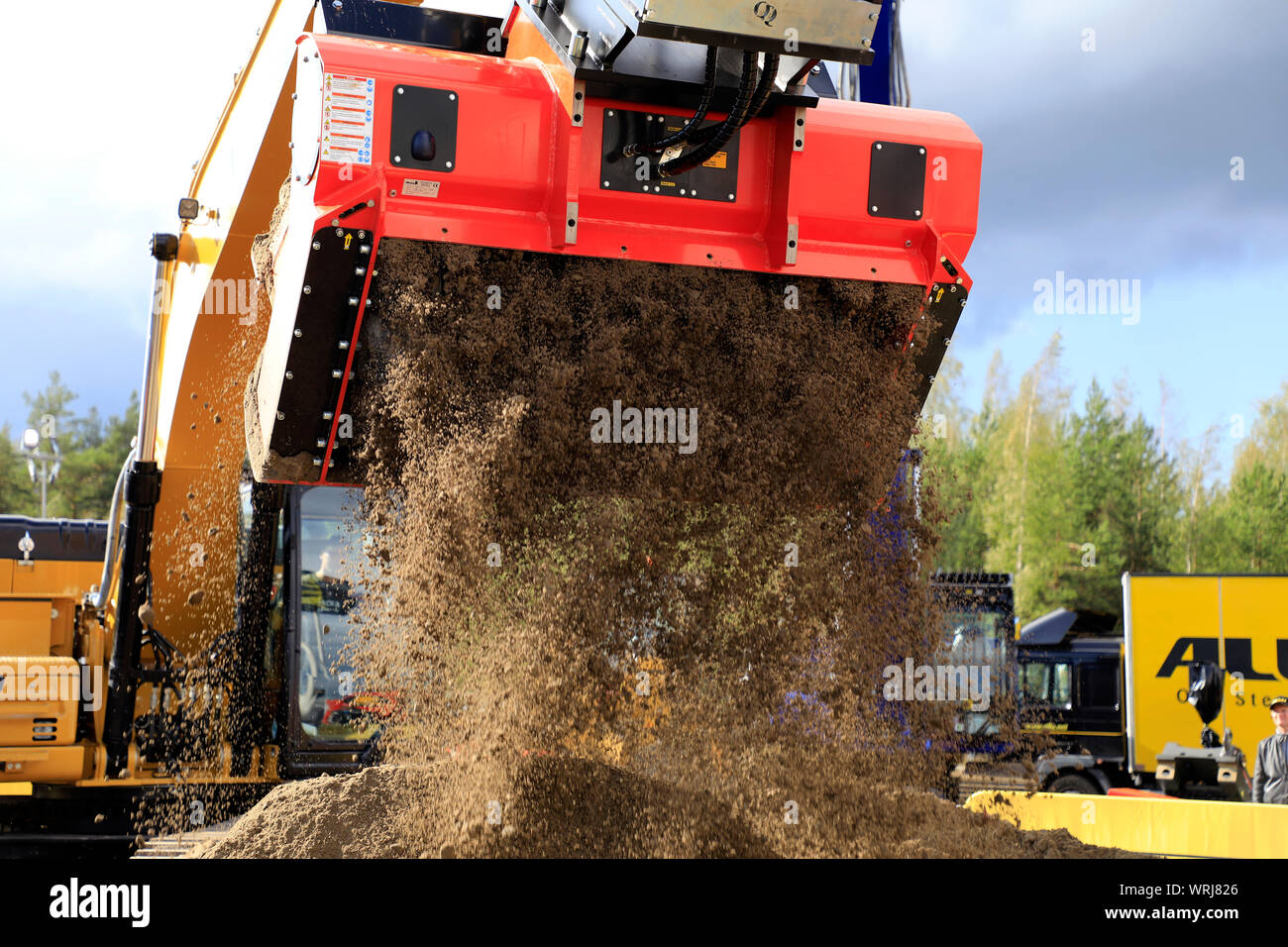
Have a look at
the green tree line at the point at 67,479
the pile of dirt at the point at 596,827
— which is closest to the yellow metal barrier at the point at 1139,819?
the pile of dirt at the point at 596,827

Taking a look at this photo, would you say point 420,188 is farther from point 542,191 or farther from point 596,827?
point 596,827

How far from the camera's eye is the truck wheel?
12502 mm

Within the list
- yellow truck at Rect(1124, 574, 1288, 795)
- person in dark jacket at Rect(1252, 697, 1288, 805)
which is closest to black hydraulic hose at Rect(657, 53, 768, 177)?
person in dark jacket at Rect(1252, 697, 1288, 805)

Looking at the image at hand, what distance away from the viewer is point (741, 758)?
3195 mm

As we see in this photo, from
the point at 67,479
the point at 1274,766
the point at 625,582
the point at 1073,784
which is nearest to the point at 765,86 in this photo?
the point at 625,582

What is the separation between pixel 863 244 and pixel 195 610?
3414 millimetres

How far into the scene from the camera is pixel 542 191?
329 cm

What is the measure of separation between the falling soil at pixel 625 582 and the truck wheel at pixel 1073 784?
9.83m

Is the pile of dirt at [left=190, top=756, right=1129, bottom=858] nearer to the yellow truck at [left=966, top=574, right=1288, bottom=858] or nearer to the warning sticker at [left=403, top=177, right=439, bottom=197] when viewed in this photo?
the warning sticker at [left=403, top=177, right=439, bottom=197]

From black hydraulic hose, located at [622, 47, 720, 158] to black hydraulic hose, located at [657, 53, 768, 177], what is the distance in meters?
0.05

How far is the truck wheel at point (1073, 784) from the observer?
492 inches

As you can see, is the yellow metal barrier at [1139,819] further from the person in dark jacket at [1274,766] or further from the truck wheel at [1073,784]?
the truck wheel at [1073,784]
